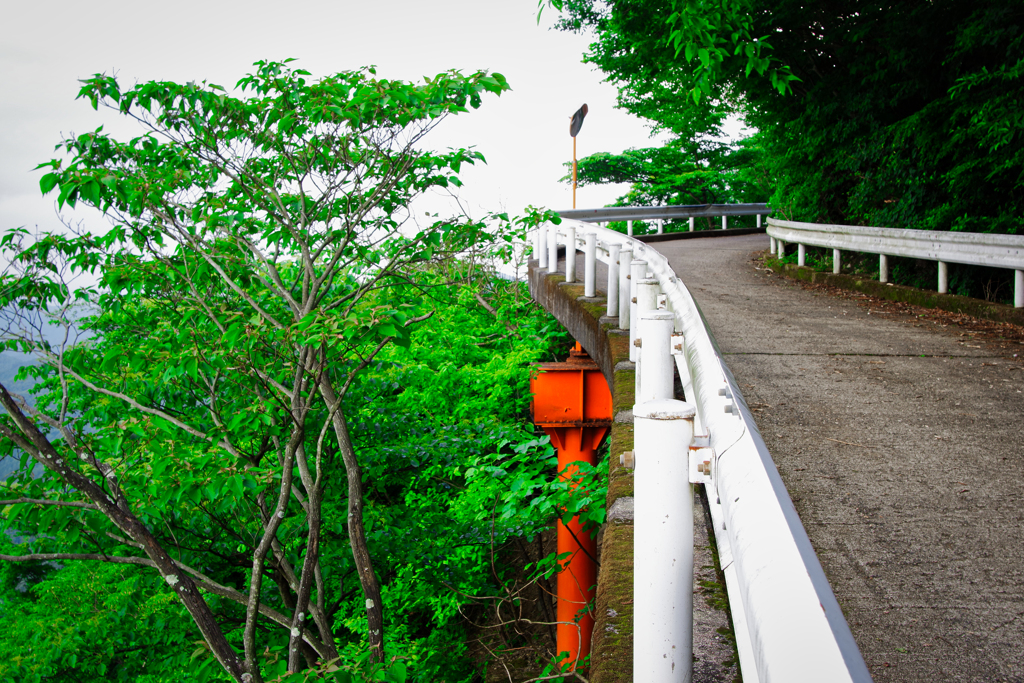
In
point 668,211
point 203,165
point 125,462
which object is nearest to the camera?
point 125,462

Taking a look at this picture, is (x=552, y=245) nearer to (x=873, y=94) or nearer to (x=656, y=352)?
(x=873, y=94)

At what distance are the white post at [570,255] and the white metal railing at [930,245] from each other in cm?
403

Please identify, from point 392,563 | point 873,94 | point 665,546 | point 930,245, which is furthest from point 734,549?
point 873,94

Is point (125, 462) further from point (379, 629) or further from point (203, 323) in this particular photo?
point (379, 629)

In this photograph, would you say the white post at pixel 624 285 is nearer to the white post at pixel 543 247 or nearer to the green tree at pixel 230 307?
the green tree at pixel 230 307

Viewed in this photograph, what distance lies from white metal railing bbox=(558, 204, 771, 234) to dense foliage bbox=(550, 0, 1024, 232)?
415cm

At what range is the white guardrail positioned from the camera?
28.3 inches

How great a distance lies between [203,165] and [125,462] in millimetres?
2921

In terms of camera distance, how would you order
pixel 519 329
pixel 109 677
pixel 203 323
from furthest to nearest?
pixel 519 329, pixel 109 677, pixel 203 323

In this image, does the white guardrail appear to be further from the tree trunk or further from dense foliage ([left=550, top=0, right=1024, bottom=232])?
the tree trunk

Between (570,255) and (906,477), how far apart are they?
5855 millimetres

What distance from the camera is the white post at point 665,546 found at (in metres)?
1.38

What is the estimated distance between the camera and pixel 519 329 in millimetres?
12766

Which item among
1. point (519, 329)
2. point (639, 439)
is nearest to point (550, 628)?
point (519, 329)
